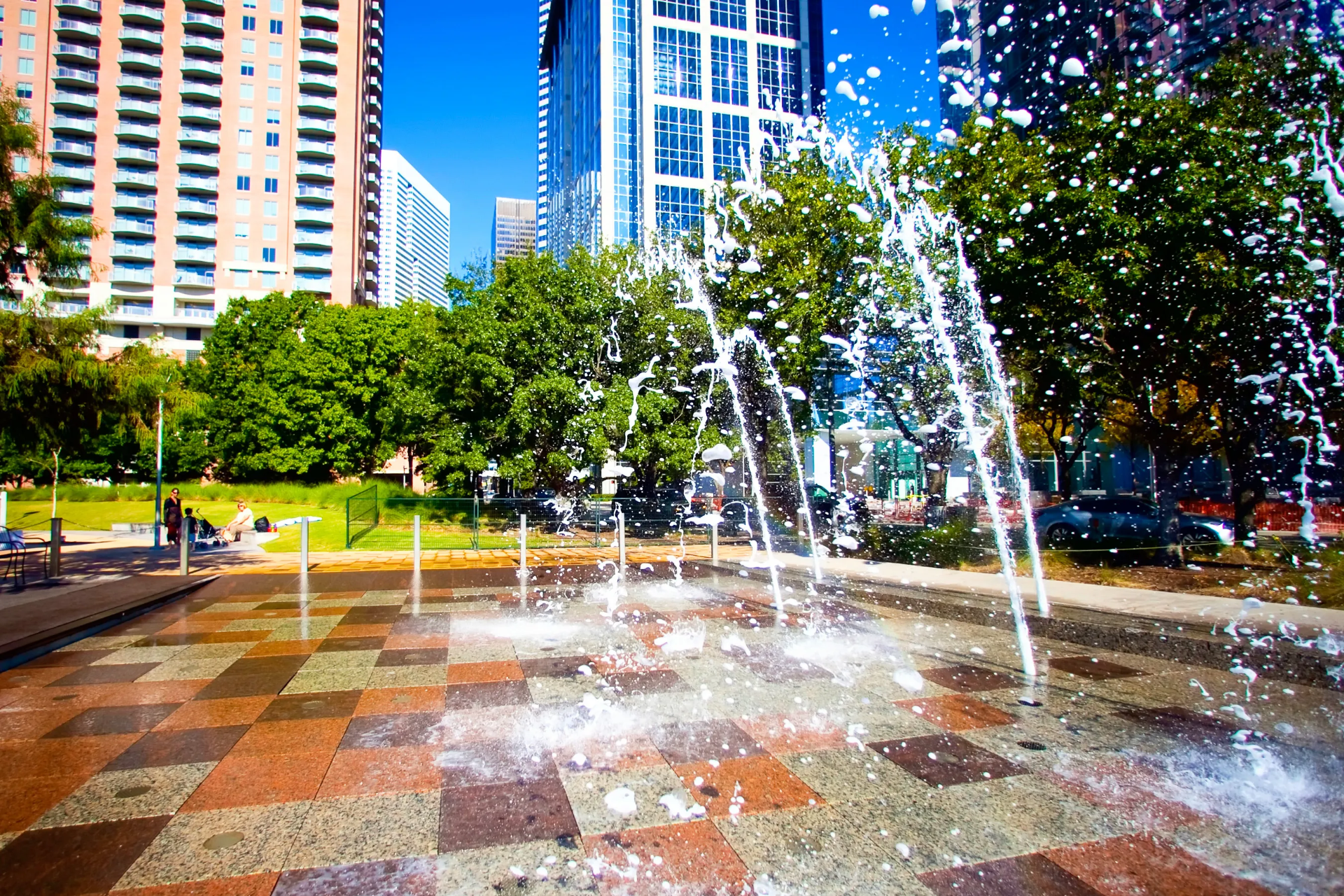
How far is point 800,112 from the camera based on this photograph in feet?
230

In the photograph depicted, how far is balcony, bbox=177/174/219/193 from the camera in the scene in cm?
6844

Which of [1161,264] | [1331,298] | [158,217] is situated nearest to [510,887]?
[1161,264]

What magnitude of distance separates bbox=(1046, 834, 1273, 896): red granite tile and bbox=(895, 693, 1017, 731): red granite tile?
155 centimetres

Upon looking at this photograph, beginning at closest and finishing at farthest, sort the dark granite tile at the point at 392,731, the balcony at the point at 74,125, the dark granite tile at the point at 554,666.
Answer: the dark granite tile at the point at 392,731
the dark granite tile at the point at 554,666
the balcony at the point at 74,125

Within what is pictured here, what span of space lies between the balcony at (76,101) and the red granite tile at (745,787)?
90.2 m

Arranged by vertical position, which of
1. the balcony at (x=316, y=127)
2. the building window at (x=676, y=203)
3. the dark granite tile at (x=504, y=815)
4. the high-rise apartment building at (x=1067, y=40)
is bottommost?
→ the dark granite tile at (x=504, y=815)

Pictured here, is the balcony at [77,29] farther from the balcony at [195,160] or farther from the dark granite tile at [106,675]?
the dark granite tile at [106,675]

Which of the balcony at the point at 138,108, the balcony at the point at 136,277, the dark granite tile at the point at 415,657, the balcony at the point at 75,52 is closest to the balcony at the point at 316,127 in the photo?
the balcony at the point at 138,108

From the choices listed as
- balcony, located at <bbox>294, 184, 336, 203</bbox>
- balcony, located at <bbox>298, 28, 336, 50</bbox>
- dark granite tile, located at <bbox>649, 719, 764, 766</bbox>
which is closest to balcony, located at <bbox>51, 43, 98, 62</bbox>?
balcony, located at <bbox>298, 28, 336, 50</bbox>

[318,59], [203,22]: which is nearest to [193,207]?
[203,22]

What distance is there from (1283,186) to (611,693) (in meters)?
13.6

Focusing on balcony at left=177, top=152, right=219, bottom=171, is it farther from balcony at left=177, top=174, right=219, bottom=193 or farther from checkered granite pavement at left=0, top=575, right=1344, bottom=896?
checkered granite pavement at left=0, top=575, right=1344, bottom=896

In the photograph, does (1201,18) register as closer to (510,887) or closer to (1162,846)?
(1162,846)

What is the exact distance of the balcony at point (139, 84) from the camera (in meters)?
67.7
